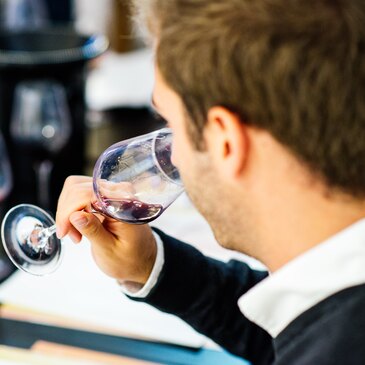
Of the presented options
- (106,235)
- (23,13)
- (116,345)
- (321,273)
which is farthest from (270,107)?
(23,13)

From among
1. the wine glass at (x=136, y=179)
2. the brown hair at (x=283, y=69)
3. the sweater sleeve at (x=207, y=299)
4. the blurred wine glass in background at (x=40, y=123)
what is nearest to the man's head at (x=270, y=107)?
the brown hair at (x=283, y=69)

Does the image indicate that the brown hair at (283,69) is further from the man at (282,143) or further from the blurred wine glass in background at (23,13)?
the blurred wine glass in background at (23,13)

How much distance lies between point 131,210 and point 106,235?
0.08 meters

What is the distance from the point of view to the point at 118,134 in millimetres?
2156

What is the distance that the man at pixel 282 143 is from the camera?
676 millimetres

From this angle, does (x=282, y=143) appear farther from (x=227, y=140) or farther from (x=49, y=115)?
(x=49, y=115)

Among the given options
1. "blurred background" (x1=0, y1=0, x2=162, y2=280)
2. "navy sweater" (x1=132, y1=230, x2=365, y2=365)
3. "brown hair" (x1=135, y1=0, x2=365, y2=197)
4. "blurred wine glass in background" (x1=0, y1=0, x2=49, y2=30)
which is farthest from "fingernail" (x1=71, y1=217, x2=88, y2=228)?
"blurred wine glass in background" (x1=0, y1=0, x2=49, y2=30)

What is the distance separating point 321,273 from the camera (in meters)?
0.73

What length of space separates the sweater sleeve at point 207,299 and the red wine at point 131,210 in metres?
0.10

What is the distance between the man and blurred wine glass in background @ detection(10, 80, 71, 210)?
1.11 metres

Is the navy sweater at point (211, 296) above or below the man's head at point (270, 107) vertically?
below

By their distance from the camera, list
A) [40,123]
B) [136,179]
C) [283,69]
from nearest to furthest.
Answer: [283,69] → [136,179] → [40,123]

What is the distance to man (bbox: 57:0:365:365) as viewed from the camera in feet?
2.22

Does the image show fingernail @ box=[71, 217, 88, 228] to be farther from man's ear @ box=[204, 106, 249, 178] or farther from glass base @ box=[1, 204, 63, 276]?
man's ear @ box=[204, 106, 249, 178]
